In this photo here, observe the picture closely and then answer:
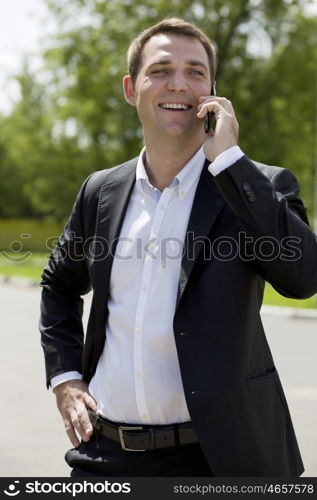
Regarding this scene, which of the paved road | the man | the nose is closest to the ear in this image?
the man

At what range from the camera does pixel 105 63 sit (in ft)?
96.6

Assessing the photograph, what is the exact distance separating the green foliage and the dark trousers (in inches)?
1083

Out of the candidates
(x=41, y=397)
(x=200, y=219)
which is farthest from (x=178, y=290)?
(x=41, y=397)

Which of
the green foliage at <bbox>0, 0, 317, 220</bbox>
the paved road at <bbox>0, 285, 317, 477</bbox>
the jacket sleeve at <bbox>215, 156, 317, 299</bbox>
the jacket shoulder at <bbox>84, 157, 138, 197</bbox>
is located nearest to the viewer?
the jacket sleeve at <bbox>215, 156, 317, 299</bbox>

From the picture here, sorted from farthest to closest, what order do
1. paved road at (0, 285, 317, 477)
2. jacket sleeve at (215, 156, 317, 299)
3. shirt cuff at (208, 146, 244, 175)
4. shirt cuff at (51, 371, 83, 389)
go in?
paved road at (0, 285, 317, 477)
shirt cuff at (51, 371, 83, 389)
shirt cuff at (208, 146, 244, 175)
jacket sleeve at (215, 156, 317, 299)

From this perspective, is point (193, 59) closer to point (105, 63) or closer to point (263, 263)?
point (263, 263)

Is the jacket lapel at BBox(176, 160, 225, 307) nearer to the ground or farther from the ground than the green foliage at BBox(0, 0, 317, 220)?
nearer to the ground

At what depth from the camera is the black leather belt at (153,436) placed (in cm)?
225

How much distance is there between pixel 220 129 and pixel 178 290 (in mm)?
524

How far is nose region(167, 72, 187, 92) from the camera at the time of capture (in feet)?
7.94

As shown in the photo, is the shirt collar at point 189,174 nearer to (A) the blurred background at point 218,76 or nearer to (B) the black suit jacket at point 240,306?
(B) the black suit jacket at point 240,306

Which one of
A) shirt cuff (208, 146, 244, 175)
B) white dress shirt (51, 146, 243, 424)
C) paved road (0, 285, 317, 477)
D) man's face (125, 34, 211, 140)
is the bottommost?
paved road (0, 285, 317, 477)

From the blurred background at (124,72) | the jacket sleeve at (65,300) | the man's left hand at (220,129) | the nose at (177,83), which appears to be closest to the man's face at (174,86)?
the nose at (177,83)

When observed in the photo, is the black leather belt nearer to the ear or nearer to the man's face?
the man's face
